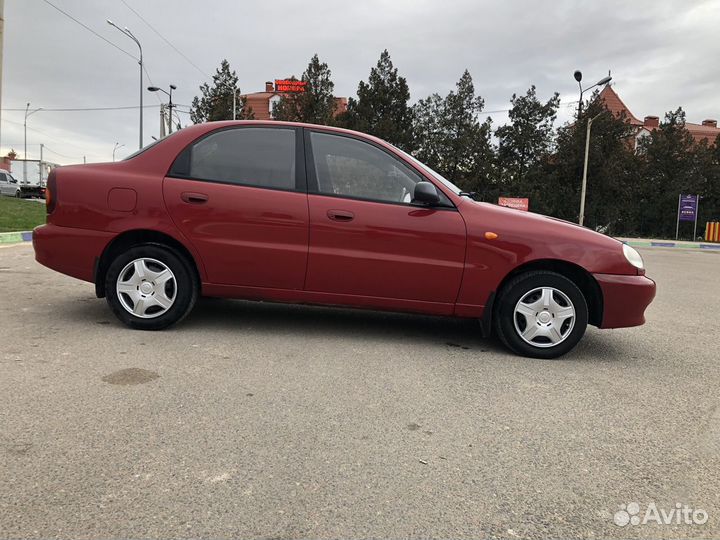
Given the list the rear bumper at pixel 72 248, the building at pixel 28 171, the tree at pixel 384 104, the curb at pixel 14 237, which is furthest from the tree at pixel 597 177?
the building at pixel 28 171

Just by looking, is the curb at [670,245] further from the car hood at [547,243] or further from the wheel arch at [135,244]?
the wheel arch at [135,244]

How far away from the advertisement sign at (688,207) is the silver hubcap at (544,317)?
29004 mm

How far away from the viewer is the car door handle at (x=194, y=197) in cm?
428

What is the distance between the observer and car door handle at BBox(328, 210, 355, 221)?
422 centimetres

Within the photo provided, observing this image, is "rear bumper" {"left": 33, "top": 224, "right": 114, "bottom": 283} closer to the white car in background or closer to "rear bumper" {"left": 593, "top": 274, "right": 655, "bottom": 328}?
"rear bumper" {"left": 593, "top": 274, "right": 655, "bottom": 328}

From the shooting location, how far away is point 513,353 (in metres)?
4.30

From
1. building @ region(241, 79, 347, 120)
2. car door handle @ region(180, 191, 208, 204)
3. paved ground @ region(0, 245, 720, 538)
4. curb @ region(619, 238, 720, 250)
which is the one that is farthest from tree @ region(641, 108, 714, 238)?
car door handle @ region(180, 191, 208, 204)

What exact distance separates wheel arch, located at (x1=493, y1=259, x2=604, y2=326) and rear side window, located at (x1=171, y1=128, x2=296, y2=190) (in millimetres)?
1914

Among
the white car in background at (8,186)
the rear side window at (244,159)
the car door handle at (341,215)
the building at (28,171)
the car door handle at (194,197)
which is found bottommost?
the car door handle at (341,215)

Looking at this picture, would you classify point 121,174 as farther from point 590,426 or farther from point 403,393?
point 590,426

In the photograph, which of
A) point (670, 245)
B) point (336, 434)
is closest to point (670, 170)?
point (670, 245)

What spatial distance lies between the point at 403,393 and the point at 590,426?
1.05m

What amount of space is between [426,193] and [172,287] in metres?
2.14

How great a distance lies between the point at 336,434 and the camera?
269 centimetres
